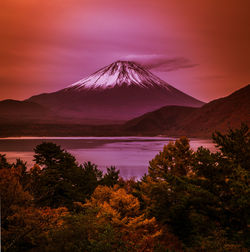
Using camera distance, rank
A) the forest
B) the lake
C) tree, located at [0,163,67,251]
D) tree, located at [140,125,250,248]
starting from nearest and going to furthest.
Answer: the forest → tree, located at [140,125,250,248] → tree, located at [0,163,67,251] → the lake

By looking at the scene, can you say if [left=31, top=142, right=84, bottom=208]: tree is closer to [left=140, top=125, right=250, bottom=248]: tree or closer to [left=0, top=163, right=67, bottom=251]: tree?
[left=0, top=163, right=67, bottom=251]: tree

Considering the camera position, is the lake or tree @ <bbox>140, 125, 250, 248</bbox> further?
the lake

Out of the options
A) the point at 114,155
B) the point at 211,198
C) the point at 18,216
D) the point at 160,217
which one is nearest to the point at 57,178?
the point at 160,217

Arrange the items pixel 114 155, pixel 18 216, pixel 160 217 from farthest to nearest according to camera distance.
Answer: pixel 114 155 < pixel 160 217 < pixel 18 216

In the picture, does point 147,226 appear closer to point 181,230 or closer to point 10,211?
point 181,230

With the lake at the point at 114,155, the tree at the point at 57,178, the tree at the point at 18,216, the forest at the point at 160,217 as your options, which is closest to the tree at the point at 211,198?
the forest at the point at 160,217

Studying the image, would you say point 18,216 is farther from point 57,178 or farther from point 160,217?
point 57,178

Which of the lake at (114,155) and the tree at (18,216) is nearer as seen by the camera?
the tree at (18,216)

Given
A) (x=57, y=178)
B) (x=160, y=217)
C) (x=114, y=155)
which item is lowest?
(x=114, y=155)

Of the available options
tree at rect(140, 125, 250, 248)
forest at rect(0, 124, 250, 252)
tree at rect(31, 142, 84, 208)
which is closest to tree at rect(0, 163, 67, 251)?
forest at rect(0, 124, 250, 252)

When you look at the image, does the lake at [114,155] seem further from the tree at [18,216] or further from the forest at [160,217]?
the tree at [18,216]

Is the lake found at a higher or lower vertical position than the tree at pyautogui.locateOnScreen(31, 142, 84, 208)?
lower

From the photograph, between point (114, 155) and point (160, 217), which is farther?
point (114, 155)

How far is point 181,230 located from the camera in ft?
51.0
